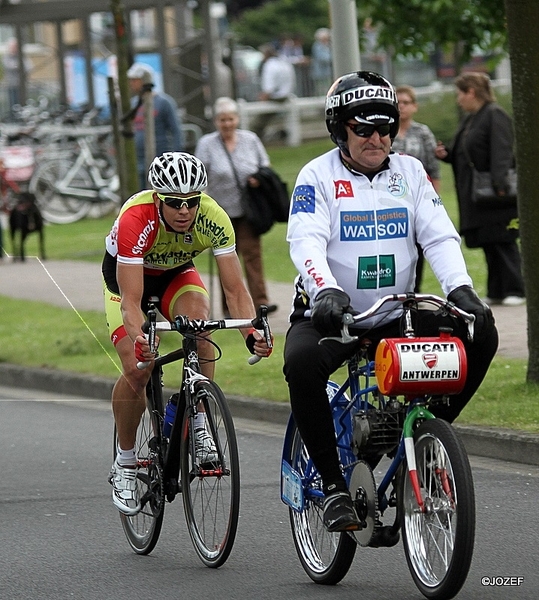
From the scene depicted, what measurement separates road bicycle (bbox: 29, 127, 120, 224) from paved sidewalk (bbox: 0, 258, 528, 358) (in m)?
5.38

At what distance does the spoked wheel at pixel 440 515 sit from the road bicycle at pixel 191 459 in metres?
0.94

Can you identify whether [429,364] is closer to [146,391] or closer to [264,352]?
[264,352]

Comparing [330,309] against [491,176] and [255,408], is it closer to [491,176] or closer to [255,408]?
[255,408]

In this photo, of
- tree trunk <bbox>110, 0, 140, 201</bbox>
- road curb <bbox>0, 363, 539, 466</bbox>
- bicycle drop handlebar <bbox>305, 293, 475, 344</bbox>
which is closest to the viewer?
bicycle drop handlebar <bbox>305, 293, 475, 344</bbox>

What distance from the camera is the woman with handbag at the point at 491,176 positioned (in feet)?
43.1

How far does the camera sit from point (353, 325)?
19.0ft

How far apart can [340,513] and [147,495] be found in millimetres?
1418

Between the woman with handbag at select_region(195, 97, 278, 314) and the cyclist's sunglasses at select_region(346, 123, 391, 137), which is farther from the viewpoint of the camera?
the woman with handbag at select_region(195, 97, 278, 314)

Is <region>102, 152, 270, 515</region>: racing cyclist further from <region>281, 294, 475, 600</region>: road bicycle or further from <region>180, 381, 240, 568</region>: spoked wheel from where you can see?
<region>281, 294, 475, 600</region>: road bicycle

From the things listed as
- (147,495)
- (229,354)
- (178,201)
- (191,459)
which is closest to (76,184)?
(229,354)

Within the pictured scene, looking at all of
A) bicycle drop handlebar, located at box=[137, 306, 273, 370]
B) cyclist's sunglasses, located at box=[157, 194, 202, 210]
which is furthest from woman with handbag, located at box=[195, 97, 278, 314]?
bicycle drop handlebar, located at box=[137, 306, 273, 370]

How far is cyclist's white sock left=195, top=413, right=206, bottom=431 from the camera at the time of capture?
20.7 ft

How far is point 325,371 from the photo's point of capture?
5672 mm

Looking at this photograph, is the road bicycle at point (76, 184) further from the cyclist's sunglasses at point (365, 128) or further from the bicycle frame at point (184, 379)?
the cyclist's sunglasses at point (365, 128)
